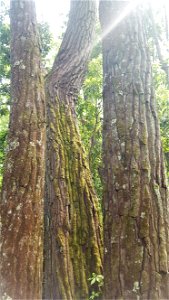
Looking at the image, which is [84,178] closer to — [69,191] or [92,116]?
[69,191]

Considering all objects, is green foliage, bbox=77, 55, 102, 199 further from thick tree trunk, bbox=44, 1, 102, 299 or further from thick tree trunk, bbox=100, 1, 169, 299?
thick tree trunk, bbox=100, 1, 169, 299

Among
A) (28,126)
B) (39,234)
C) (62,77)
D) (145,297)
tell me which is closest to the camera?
(145,297)

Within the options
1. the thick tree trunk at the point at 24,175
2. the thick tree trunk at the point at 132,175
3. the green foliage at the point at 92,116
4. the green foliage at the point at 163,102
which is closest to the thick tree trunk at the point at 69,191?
the thick tree trunk at the point at 24,175

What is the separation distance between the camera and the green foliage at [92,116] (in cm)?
1139

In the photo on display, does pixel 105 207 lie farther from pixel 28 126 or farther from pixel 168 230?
pixel 28 126

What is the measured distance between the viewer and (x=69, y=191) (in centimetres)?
575

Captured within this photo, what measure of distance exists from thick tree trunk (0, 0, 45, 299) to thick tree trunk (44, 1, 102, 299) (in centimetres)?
155

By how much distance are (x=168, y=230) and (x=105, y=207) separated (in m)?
A: 0.52

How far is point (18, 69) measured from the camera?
15.2 ft

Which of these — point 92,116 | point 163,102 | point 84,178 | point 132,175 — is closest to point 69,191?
point 84,178

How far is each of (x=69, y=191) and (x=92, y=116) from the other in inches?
245

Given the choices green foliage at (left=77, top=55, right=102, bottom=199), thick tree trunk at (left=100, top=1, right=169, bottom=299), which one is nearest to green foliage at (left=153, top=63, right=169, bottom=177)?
green foliage at (left=77, top=55, right=102, bottom=199)

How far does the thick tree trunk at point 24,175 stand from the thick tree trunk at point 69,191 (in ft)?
5.09

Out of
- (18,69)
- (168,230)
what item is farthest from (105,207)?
(18,69)
